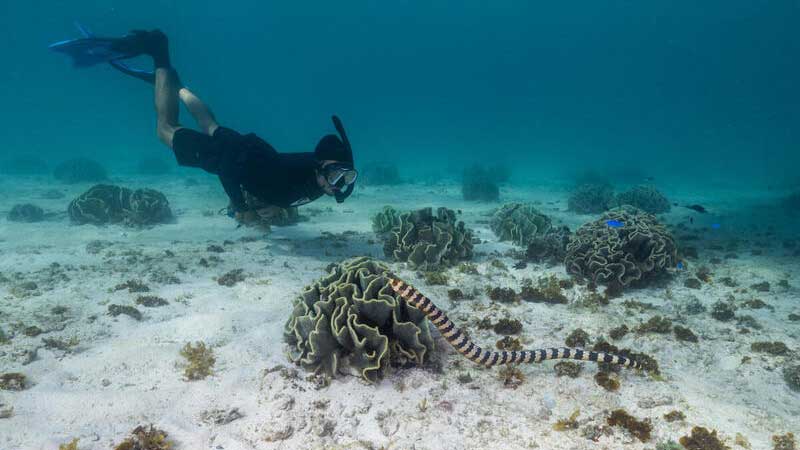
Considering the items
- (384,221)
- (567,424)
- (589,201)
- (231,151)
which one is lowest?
(567,424)

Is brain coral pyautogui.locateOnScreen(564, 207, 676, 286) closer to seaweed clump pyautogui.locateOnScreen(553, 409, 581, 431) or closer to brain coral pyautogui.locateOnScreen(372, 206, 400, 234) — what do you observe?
seaweed clump pyautogui.locateOnScreen(553, 409, 581, 431)

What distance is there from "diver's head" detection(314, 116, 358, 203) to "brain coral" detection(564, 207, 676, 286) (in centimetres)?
521

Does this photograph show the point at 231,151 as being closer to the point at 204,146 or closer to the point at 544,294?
the point at 204,146

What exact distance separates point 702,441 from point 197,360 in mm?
5759

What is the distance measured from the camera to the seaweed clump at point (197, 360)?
489cm

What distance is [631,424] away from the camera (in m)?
4.08

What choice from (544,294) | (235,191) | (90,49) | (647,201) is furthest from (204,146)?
(647,201)

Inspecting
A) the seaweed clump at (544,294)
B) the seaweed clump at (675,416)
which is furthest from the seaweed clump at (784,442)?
the seaweed clump at (544,294)

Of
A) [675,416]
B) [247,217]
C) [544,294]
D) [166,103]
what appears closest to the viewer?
[675,416]

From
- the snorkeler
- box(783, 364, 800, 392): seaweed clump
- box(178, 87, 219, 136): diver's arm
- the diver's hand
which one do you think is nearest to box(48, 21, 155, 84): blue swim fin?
the snorkeler

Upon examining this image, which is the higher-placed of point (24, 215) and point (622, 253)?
point (24, 215)

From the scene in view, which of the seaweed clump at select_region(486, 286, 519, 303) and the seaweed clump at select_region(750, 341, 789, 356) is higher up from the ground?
the seaweed clump at select_region(486, 286, 519, 303)

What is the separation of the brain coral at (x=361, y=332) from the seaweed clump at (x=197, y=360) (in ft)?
3.39

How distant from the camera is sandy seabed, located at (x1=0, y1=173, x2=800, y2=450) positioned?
13.4 ft
